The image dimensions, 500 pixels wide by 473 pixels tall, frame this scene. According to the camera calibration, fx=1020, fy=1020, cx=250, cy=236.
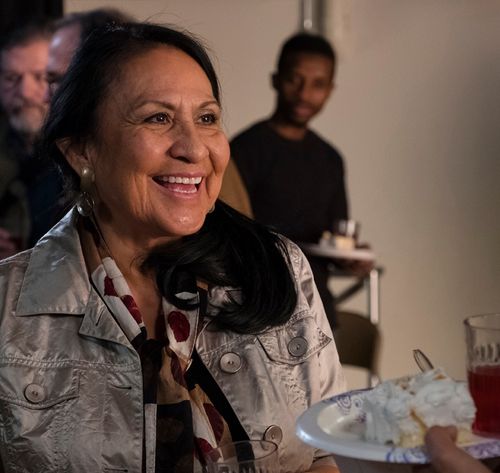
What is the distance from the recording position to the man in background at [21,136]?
12.1 feet

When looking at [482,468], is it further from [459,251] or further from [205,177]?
[459,251]

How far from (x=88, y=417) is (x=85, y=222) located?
41 centimetres

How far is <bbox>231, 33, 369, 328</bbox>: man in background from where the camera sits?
13.0ft

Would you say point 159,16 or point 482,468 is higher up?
point 159,16

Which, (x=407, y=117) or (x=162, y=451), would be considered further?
(x=407, y=117)

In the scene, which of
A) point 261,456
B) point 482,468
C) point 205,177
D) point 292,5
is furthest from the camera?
point 292,5

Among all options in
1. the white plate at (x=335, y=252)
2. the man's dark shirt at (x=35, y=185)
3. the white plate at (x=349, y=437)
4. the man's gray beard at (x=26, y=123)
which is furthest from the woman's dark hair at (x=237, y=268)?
the white plate at (x=335, y=252)

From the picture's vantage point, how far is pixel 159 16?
3.92 metres

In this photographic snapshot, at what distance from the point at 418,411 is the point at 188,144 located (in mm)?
788

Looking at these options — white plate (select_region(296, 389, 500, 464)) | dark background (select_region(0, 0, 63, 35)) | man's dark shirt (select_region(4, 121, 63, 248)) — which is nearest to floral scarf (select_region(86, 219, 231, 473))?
white plate (select_region(296, 389, 500, 464))

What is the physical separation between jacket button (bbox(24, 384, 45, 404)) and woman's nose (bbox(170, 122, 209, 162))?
0.48 meters

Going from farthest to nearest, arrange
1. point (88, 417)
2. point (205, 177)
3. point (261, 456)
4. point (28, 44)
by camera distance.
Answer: point (28, 44) < point (205, 177) < point (88, 417) < point (261, 456)

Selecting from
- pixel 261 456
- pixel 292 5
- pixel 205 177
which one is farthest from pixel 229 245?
pixel 292 5

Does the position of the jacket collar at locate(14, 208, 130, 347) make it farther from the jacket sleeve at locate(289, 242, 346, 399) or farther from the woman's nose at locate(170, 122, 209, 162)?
the jacket sleeve at locate(289, 242, 346, 399)
